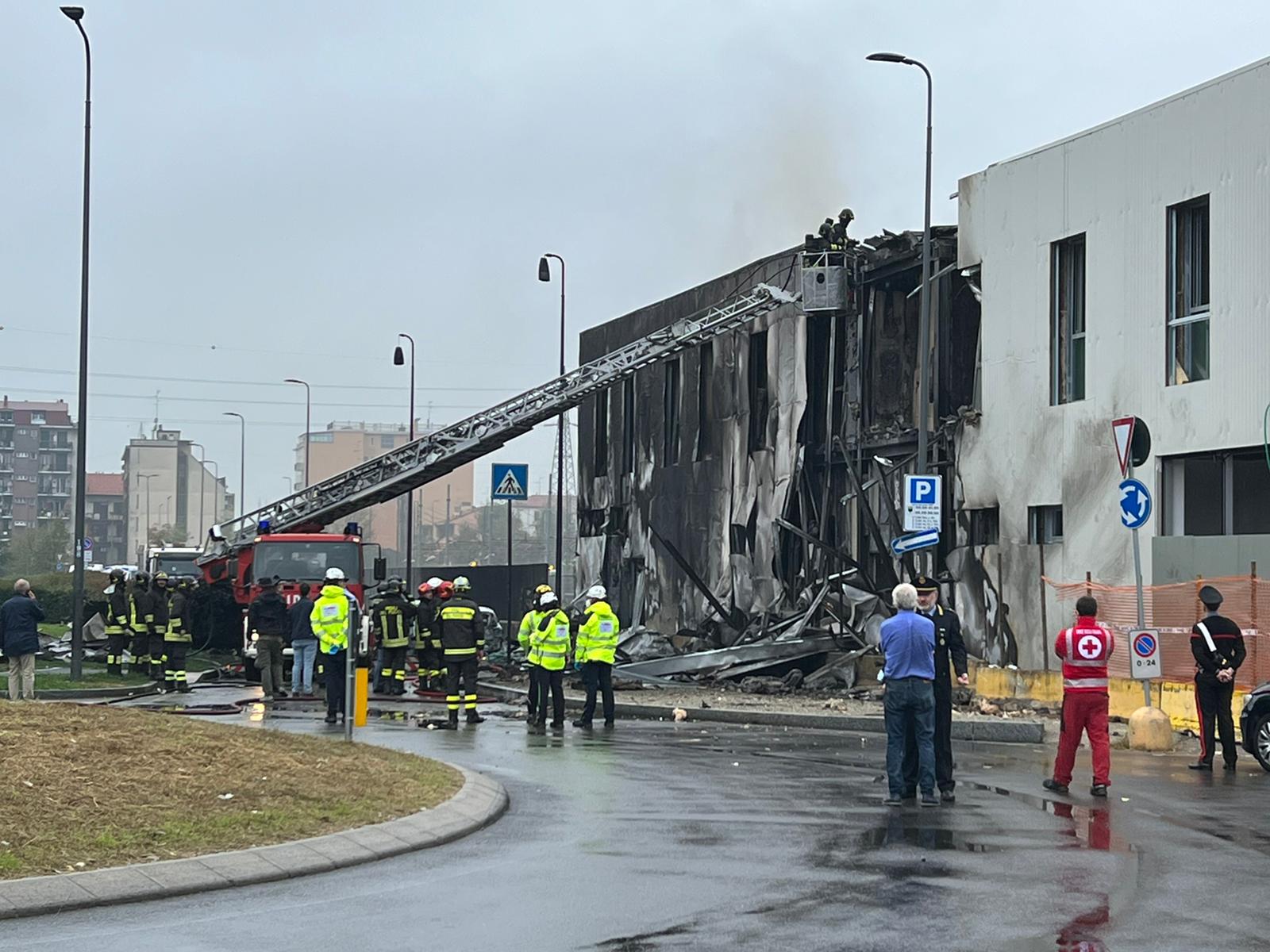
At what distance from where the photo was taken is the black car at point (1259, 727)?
16.3 m

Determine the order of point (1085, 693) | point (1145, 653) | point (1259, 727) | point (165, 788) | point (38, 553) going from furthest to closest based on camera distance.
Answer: point (38, 553) < point (1145, 653) < point (1259, 727) < point (1085, 693) < point (165, 788)

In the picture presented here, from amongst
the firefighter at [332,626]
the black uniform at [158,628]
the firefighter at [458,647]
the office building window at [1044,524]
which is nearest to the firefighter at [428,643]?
the black uniform at [158,628]

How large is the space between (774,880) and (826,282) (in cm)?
2441

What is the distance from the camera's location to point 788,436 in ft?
116

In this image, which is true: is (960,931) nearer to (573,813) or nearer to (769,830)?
(769,830)

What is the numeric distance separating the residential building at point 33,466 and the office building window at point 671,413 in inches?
5417


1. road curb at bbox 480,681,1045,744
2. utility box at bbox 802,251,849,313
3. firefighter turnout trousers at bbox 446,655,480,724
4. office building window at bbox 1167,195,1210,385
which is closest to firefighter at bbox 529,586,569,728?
firefighter turnout trousers at bbox 446,655,480,724

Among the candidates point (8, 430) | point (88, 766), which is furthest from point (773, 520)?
point (8, 430)

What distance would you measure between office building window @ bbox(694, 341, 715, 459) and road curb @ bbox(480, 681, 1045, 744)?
14281 millimetres

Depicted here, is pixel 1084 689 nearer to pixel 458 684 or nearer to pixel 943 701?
pixel 943 701

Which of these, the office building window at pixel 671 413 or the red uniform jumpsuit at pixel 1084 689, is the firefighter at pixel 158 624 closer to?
the office building window at pixel 671 413

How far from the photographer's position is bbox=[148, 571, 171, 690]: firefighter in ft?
94.4

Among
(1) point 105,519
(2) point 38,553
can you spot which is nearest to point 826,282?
(2) point 38,553

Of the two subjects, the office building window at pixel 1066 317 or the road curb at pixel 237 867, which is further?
the office building window at pixel 1066 317
